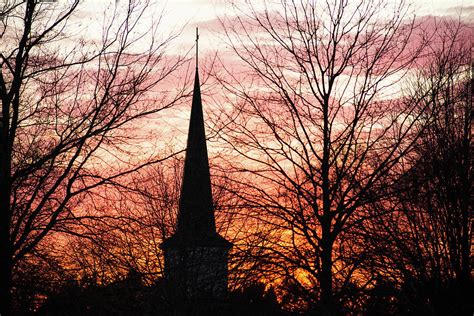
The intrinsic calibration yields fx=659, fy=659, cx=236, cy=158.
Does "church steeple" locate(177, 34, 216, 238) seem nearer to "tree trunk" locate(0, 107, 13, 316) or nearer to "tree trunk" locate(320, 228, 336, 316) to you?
"tree trunk" locate(320, 228, 336, 316)

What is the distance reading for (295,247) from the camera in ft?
37.0

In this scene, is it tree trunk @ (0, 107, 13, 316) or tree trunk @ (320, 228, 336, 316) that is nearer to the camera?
tree trunk @ (0, 107, 13, 316)

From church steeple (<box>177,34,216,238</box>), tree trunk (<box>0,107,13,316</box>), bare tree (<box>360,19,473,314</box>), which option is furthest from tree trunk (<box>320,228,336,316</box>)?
church steeple (<box>177,34,216,238</box>)

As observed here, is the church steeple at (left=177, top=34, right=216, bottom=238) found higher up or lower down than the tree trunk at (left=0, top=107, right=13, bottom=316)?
higher up

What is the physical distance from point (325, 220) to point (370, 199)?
0.83 metres

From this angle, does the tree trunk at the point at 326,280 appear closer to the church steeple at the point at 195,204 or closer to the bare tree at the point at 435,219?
the bare tree at the point at 435,219

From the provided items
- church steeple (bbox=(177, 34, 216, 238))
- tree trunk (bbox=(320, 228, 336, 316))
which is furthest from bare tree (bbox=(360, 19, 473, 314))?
church steeple (bbox=(177, 34, 216, 238))

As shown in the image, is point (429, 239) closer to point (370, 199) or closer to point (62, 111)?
point (370, 199)

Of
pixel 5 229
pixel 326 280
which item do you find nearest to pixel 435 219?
pixel 326 280

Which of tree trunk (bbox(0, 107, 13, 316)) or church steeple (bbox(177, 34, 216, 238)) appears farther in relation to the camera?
church steeple (bbox(177, 34, 216, 238))

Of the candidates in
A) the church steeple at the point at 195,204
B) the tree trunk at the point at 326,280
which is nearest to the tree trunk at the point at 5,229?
the tree trunk at the point at 326,280

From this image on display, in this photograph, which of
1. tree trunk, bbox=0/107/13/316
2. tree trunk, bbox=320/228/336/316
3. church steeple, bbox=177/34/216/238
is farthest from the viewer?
church steeple, bbox=177/34/216/238

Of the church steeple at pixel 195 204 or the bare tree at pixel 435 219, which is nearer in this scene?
the bare tree at pixel 435 219

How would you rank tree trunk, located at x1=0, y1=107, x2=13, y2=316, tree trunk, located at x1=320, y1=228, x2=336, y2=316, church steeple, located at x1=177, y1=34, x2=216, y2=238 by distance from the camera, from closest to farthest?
tree trunk, located at x1=0, y1=107, x2=13, y2=316, tree trunk, located at x1=320, y1=228, x2=336, y2=316, church steeple, located at x1=177, y1=34, x2=216, y2=238
